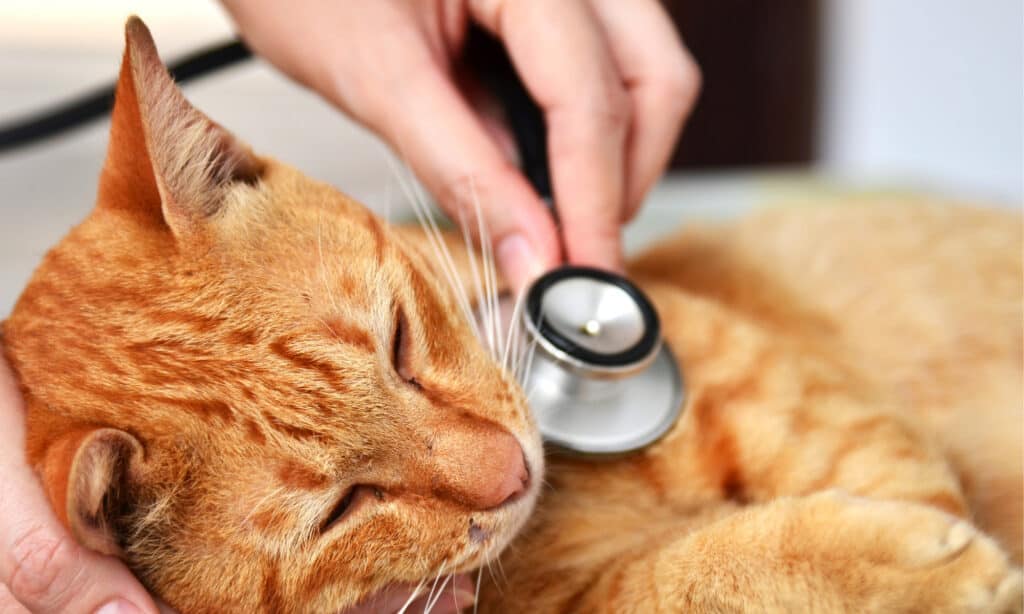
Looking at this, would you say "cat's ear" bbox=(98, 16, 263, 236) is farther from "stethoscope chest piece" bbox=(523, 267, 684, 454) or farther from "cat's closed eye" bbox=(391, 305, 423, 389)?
"stethoscope chest piece" bbox=(523, 267, 684, 454)

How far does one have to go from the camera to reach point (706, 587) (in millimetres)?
974

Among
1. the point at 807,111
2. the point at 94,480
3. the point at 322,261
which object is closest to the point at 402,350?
the point at 322,261

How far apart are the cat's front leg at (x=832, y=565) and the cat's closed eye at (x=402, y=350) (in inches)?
14.3

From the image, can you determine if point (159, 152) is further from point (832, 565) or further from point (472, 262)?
point (832, 565)

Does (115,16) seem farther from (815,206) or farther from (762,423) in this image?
(815,206)

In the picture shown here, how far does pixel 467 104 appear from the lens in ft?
4.08

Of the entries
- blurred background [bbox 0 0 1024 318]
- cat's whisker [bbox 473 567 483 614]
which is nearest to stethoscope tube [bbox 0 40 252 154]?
blurred background [bbox 0 0 1024 318]

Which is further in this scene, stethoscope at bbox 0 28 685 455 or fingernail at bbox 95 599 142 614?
stethoscope at bbox 0 28 685 455

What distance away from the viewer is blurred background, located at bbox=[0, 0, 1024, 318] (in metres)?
1.93

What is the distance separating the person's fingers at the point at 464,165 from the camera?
1146 millimetres

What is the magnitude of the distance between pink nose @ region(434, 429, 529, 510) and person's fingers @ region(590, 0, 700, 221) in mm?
524

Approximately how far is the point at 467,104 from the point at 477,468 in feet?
1.81

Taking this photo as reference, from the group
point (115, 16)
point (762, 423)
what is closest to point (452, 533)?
point (762, 423)

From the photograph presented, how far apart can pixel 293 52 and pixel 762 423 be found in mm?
842
